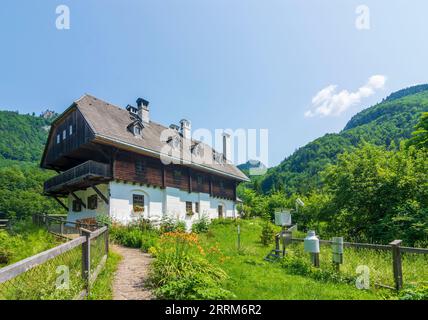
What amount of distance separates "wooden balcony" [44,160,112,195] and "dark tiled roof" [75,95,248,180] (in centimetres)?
195

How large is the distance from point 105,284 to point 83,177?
45.9ft

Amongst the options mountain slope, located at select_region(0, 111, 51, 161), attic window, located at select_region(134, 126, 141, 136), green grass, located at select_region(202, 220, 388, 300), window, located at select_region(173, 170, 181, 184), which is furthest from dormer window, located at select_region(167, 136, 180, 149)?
mountain slope, located at select_region(0, 111, 51, 161)

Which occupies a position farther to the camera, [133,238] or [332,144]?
[332,144]

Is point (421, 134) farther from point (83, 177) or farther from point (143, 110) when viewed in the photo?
point (143, 110)

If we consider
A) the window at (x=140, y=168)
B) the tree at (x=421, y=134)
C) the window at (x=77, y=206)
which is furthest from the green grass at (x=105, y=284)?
the window at (x=77, y=206)

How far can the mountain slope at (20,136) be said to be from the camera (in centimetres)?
7394

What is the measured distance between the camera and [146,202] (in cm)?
2234

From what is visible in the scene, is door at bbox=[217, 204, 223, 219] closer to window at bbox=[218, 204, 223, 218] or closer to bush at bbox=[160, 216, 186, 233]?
window at bbox=[218, 204, 223, 218]

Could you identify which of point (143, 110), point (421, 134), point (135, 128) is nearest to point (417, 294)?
point (421, 134)

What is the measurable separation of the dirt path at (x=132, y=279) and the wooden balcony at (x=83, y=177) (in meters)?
9.16

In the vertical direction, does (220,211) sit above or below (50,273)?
below
